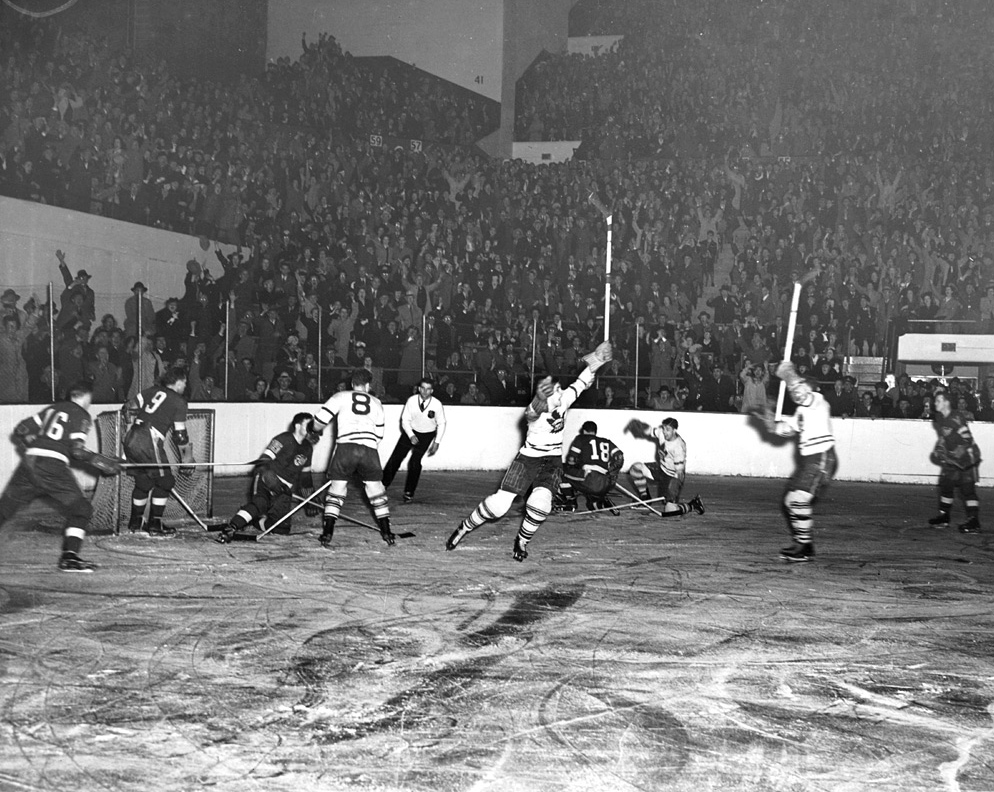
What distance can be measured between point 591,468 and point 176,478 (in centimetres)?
475

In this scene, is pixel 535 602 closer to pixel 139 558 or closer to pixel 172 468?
pixel 139 558

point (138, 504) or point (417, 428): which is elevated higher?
point (417, 428)

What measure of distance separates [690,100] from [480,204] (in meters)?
6.99

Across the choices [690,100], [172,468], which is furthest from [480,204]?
[172,468]

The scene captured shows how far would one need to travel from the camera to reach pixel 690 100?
27172 mm

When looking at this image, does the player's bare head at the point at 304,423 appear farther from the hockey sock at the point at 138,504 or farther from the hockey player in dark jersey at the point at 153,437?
the hockey sock at the point at 138,504

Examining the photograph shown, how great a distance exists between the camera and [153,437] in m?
10.4

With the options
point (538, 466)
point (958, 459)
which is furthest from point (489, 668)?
point (958, 459)

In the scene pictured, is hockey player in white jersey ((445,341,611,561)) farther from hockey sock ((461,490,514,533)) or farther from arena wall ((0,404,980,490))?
arena wall ((0,404,980,490))

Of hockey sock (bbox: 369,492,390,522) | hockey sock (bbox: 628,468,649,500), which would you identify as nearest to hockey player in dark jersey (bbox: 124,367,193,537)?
hockey sock (bbox: 369,492,390,522)

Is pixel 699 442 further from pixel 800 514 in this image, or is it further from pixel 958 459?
pixel 800 514

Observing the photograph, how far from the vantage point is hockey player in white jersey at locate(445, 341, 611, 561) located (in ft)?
29.4

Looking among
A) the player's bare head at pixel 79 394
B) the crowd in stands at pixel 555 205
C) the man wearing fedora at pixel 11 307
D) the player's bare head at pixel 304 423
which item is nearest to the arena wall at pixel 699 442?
the crowd in stands at pixel 555 205

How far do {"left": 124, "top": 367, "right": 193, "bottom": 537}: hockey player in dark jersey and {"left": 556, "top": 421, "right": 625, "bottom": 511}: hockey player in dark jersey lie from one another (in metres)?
4.60
